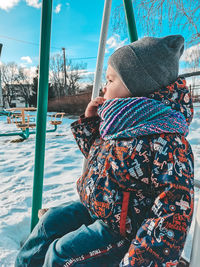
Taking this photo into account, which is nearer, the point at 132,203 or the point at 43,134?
the point at 132,203

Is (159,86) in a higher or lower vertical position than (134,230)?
higher

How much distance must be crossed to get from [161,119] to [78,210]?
1.66 ft

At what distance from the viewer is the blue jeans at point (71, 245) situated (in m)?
0.62

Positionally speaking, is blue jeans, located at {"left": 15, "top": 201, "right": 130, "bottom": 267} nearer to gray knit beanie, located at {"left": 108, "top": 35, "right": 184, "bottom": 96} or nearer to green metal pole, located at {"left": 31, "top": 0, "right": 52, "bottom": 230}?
green metal pole, located at {"left": 31, "top": 0, "right": 52, "bottom": 230}

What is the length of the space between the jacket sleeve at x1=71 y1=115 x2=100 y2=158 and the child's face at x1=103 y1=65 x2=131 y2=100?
0.16 m

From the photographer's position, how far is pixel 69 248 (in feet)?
2.09

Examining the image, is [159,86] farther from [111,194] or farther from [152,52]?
[111,194]

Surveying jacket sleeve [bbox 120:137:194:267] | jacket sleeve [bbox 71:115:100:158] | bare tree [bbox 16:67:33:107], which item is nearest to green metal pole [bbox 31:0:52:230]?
jacket sleeve [bbox 71:115:100:158]

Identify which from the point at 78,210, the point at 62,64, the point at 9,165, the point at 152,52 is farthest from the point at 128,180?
the point at 62,64

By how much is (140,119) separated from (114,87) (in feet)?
0.64

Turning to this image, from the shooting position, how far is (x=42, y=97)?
995 mm

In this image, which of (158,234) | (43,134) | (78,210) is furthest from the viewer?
(43,134)

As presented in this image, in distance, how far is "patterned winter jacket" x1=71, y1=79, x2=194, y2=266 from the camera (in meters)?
0.52

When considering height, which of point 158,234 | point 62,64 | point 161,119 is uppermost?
point 62,64
